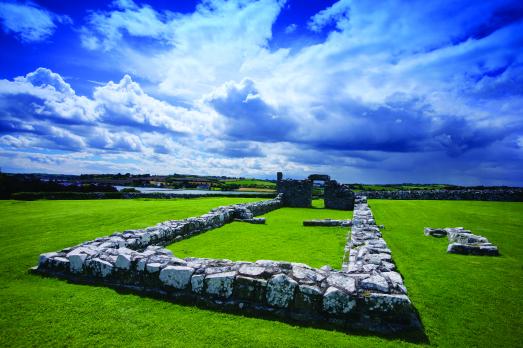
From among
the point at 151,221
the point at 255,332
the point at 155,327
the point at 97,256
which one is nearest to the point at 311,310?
the point at 255,332

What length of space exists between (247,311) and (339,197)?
2218 cm

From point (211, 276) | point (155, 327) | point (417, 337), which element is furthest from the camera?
point (211, 276)

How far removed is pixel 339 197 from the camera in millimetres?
25500

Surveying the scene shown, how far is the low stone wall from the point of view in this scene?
87.6 ft

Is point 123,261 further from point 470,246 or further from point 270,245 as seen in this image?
point 470,246

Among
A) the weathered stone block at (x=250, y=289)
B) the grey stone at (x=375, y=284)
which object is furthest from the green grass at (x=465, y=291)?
the weathered stone block at (x=250, y=289)

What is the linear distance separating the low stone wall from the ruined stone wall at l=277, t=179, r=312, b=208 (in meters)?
11.6

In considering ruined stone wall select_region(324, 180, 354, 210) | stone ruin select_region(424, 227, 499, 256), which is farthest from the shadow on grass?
ruined stone wall select_region(324, 180, 354, 210)

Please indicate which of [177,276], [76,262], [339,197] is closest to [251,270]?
[177,276]

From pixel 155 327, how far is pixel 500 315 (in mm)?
5263

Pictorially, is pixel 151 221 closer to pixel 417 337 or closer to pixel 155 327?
pixel 155 327

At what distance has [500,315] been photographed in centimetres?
429

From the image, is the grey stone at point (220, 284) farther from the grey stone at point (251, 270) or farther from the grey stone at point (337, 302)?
the grey stone at point (337, 302)

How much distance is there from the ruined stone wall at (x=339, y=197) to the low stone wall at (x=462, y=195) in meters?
10.6
